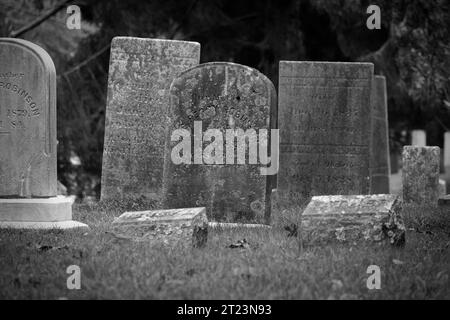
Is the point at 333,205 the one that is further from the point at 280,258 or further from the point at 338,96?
the point at 338,96

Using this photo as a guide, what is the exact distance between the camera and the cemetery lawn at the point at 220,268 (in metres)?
5.47

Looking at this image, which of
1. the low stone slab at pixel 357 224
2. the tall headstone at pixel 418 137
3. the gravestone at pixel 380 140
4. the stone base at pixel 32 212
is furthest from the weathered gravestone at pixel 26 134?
the tall headstone at pixel 418 137

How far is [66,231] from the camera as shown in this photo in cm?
812

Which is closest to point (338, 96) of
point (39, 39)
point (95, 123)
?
point (95, 123)

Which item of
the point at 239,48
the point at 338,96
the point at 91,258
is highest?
the point at 239,48

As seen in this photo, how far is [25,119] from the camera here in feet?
28.2

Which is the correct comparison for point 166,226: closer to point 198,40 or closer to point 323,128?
point 323,128

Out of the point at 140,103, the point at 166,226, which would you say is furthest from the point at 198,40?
the point at 166,226

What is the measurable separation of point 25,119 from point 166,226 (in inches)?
97.8

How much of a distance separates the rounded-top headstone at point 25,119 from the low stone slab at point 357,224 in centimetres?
321

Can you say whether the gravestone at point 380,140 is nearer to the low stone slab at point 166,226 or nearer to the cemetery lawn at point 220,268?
the cemetery lawn at point 220,268

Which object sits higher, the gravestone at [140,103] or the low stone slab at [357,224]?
the gravestone at [140,103]

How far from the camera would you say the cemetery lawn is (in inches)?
215

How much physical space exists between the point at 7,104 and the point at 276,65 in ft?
28.0
